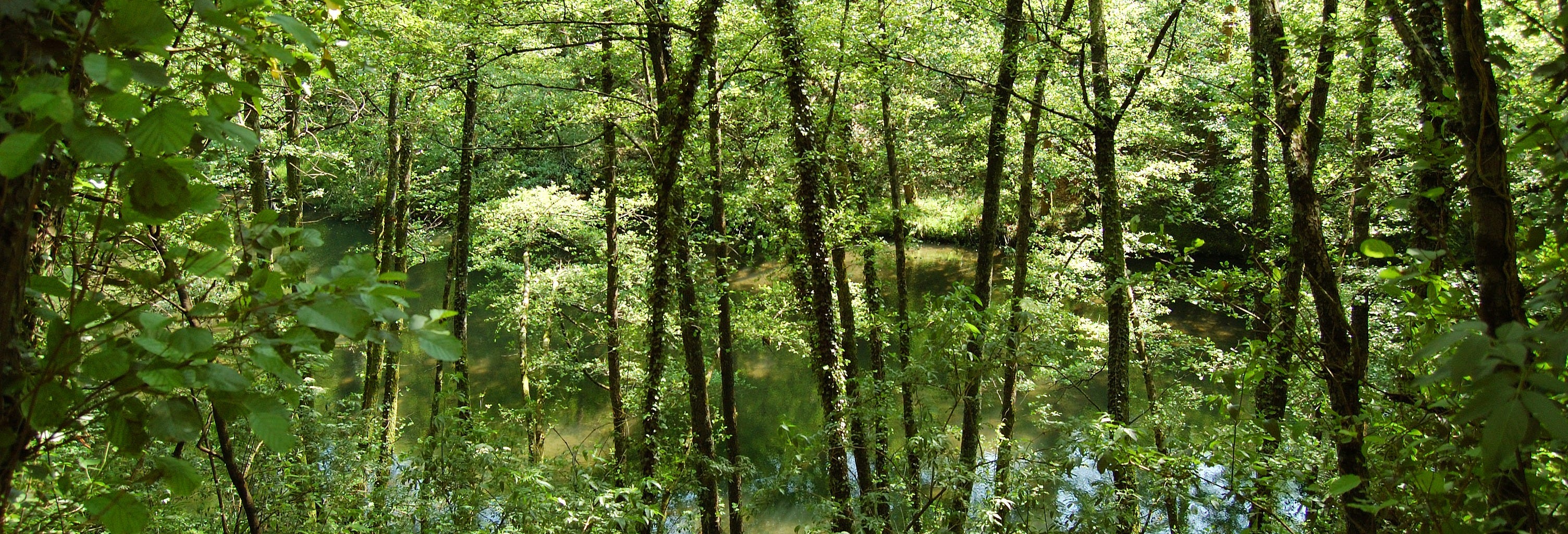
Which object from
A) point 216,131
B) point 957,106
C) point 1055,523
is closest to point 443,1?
point 957,106

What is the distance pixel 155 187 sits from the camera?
104 cm

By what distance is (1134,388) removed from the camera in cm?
1402

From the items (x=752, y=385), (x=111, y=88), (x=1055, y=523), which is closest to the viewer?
(x=111, y=88)

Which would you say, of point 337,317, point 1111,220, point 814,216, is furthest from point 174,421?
point 1111,220

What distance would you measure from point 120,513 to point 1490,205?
2391mm

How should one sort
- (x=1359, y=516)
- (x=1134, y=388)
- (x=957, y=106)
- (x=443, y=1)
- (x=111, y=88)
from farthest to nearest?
(x=1134, y=388)
(x=957, y=106)
(x=443, y=1)
(x=1359, y=516)
(x=111, y=88)

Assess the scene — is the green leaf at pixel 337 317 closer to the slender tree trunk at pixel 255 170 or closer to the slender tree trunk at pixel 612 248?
the slender tree trunk at pixel 255 170

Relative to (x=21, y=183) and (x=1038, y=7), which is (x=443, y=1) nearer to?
(x=21, y=183)

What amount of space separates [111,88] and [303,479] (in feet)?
16.5

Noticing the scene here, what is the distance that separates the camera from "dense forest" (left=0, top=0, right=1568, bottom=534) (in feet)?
3.52

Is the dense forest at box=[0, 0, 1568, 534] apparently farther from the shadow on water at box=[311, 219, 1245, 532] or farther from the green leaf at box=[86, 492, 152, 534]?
the shadow on water at box=[311, 219, 1245, 532]

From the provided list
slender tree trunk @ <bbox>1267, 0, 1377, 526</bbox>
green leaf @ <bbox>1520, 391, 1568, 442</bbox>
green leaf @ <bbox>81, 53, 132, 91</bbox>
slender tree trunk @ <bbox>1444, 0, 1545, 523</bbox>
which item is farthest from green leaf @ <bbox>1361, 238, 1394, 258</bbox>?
green leaf @ <bbox>81, 53, 132, 91</bbox>

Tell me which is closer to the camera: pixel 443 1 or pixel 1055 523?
pixel 1055 523

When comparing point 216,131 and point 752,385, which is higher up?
point 216,131
